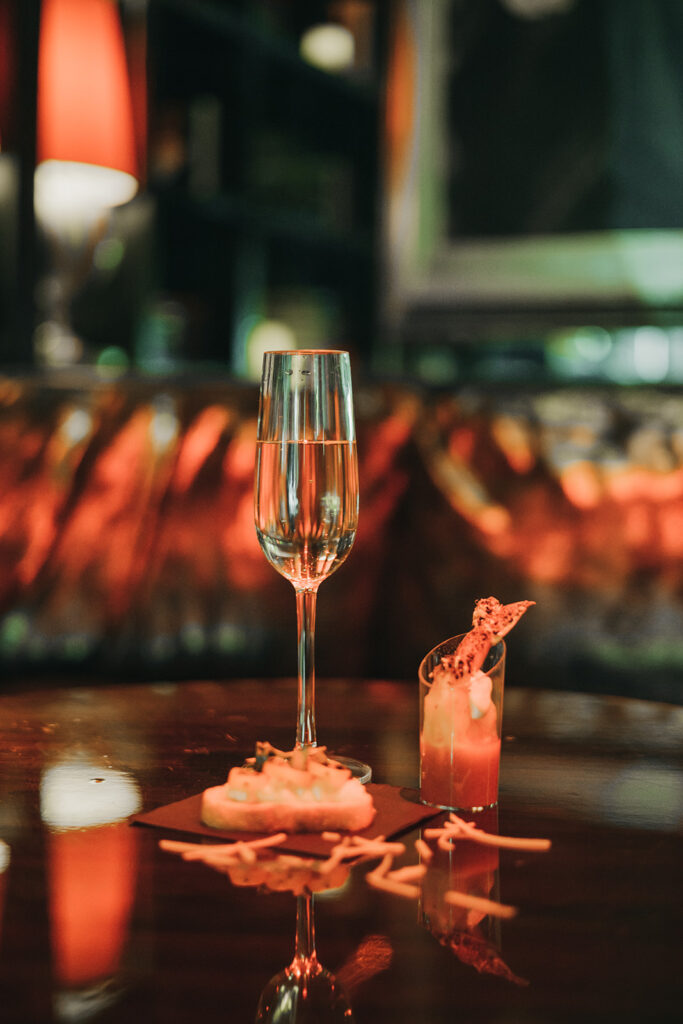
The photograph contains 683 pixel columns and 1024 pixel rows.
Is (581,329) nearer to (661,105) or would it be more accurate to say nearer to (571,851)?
(661,105)

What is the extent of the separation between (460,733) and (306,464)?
178 mm

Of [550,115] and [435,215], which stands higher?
[550,115]

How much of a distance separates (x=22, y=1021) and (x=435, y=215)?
2894mm

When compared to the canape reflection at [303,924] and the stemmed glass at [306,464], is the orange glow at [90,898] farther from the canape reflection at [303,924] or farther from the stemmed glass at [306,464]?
the stemmed glass at [306,464]

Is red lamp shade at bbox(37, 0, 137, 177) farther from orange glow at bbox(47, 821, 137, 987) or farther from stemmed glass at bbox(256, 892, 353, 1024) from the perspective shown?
stemmed glass at bbox(256, 892, 353, 1024)

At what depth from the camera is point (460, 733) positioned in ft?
2.21

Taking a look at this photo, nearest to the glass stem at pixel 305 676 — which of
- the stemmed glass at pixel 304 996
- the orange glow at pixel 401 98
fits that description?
the stemmed glass at pixel 304 996

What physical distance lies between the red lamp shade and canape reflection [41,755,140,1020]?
7.01ft

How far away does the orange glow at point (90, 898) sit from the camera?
0.47 metres

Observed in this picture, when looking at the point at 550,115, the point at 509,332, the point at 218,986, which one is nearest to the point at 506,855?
the point at 218,986

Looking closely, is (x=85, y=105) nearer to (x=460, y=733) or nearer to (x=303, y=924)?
(x=460, y=733)

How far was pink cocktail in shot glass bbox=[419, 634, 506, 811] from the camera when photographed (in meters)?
0.67

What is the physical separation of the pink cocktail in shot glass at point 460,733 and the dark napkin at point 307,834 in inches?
0.7

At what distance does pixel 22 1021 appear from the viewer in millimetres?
420
